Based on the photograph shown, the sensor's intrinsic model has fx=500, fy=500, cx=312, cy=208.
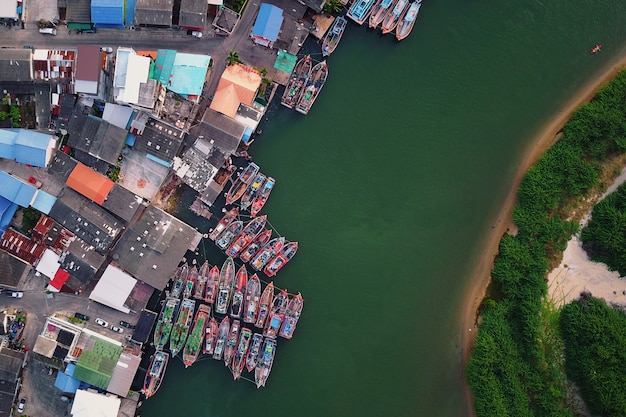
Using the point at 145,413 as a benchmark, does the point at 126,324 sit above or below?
above

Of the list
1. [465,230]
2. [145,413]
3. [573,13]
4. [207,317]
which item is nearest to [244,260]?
[207,317]

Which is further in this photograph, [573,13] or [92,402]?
[573,13]

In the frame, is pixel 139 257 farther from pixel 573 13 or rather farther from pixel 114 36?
pixel 573 13

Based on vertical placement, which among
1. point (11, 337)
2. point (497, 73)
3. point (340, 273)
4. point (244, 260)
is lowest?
point (11, 337)

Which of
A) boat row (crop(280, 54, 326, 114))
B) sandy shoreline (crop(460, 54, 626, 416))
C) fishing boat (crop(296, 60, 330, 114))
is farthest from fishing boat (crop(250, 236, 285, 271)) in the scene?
sandy shoreline (crop(460, 54, 626, 416))

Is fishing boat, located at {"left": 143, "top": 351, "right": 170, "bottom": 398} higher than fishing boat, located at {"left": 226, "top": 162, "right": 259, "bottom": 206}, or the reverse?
fishing boat, located at {"left": 226, "top": 162, "right": 259, "bottom": 206}

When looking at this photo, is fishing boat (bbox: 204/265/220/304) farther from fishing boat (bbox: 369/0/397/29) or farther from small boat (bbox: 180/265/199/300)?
fishing boat (bbox: 369/0/397/29)

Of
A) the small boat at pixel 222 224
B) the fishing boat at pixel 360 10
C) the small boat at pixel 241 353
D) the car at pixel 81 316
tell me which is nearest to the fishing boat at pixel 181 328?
the small boat at pixel 241 353
